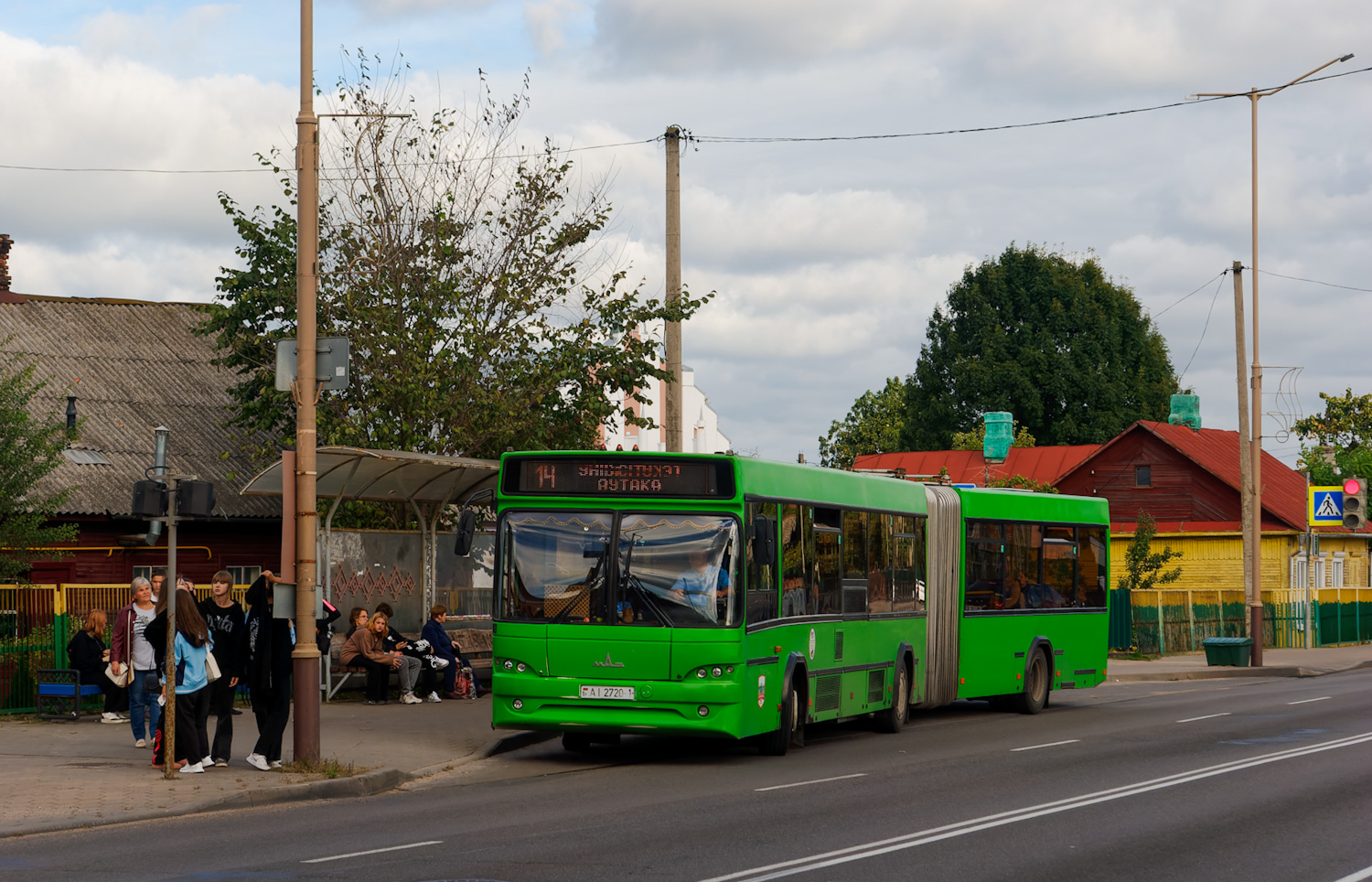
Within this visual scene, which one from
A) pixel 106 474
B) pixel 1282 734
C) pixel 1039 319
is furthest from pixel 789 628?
pixel 1039 319

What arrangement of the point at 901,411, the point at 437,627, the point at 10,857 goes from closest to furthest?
the point at 10,857 → the point at 437,627 → the point at 901,411

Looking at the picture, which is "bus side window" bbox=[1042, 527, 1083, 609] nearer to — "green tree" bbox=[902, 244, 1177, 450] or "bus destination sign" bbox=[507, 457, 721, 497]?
"bus destination sign" bbox=[507, 457, 721, 497]

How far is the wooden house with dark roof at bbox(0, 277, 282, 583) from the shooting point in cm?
2788

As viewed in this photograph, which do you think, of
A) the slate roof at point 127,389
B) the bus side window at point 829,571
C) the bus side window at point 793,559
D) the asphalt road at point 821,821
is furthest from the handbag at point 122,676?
the slate roof at point 127,389

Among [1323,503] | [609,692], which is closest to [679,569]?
[609,692]

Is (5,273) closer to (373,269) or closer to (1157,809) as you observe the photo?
(373,269)

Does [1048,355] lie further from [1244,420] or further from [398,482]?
[398,482]

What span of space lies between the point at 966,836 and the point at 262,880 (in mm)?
4468

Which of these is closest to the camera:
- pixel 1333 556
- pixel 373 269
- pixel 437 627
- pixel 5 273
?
pixel 437 627

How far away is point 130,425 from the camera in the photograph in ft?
99.5

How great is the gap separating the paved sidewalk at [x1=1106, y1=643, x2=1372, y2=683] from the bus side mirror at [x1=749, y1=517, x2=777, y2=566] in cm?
1570

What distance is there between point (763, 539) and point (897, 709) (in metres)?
4.85

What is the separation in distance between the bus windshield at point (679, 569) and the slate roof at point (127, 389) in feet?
48.7

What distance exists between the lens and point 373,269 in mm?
27078
